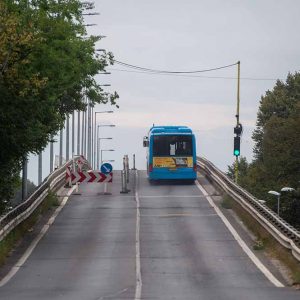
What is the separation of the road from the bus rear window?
321 inches

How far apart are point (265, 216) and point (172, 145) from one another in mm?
19686

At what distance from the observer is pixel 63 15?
137 ft

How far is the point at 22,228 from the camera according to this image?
3164cm

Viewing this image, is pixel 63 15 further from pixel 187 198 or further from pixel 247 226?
pixel 247 226

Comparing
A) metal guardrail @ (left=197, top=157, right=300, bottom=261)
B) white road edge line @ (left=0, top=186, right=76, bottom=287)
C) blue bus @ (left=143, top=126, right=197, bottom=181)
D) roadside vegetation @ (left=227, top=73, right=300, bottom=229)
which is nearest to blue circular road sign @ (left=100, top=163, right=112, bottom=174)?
blue bus @ (left=143, top=126, right=197, bottom=181)

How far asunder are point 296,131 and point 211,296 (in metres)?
57.4

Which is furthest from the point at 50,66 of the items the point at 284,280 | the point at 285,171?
the point at 285,171

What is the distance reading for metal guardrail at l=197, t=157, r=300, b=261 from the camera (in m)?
25.9

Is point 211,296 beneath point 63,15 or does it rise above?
beneath

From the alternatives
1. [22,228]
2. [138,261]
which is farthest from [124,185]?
[138,261]

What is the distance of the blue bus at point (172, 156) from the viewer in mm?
50438

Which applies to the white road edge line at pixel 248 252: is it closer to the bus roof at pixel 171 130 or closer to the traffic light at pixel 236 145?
the traffic light at pixel 236 145

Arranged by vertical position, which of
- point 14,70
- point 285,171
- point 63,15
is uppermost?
point 63,15

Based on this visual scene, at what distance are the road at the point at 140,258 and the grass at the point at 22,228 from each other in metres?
0.74
